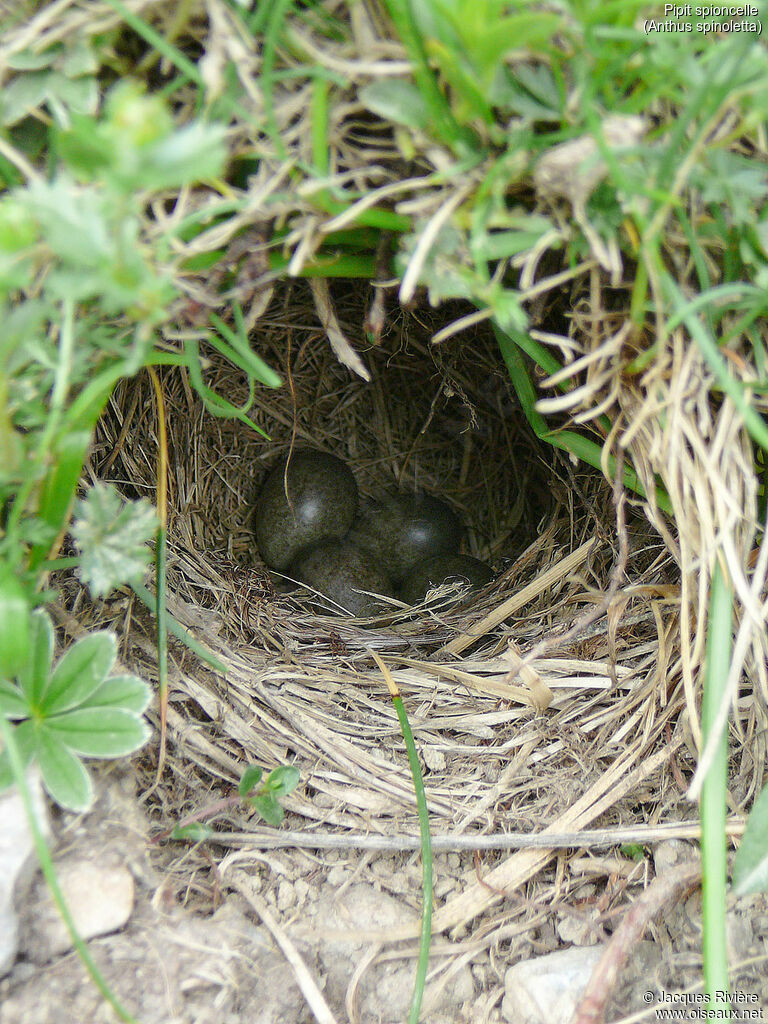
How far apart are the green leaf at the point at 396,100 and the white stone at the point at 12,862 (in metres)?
0.76

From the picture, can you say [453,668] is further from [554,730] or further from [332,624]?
[332,624]

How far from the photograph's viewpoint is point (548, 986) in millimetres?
882

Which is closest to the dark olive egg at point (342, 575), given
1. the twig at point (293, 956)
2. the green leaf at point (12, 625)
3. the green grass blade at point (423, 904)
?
the green grass blade at point (423, 904)

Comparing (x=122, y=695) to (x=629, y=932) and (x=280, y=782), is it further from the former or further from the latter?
(x=629, y=932)

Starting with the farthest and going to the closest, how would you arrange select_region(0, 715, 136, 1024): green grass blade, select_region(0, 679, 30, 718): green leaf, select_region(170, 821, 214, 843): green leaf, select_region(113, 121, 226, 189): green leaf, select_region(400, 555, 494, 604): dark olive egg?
1. select_region(400, 555, 494, 604): dark olive egg
2. select_region(170, 821, 214, 843): green leaf
3. select_region(0, 679, 30, 718): green leaf
4. select_region(0, 715, 136, 1024): green grass blade
5. select_region(113, 121, 226, 189): green leaf

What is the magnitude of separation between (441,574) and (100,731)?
1.31m

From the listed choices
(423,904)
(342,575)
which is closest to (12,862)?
(423,904)

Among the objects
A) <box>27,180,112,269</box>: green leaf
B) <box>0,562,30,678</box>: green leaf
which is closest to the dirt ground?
<box>0,562,30,678</box>: green leaf

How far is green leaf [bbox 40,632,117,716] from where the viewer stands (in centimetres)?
81

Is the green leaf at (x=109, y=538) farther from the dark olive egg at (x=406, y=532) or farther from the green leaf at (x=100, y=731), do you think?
the dark olive egg at (x=406, y=532)

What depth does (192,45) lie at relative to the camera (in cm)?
80

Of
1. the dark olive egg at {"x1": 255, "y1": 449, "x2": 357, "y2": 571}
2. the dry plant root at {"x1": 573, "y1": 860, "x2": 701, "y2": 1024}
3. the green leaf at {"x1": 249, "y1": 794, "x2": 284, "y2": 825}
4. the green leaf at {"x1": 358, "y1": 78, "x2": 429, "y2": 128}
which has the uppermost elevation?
the green leaf at {"x1": 358, "y1": 78, "x2": 429, "y2": 128}

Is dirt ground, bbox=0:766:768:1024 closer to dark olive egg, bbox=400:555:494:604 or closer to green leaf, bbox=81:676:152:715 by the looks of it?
green leaf, bbox=81:676:152:715

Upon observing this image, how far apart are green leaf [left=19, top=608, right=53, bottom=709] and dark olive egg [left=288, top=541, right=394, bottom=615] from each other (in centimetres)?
119
